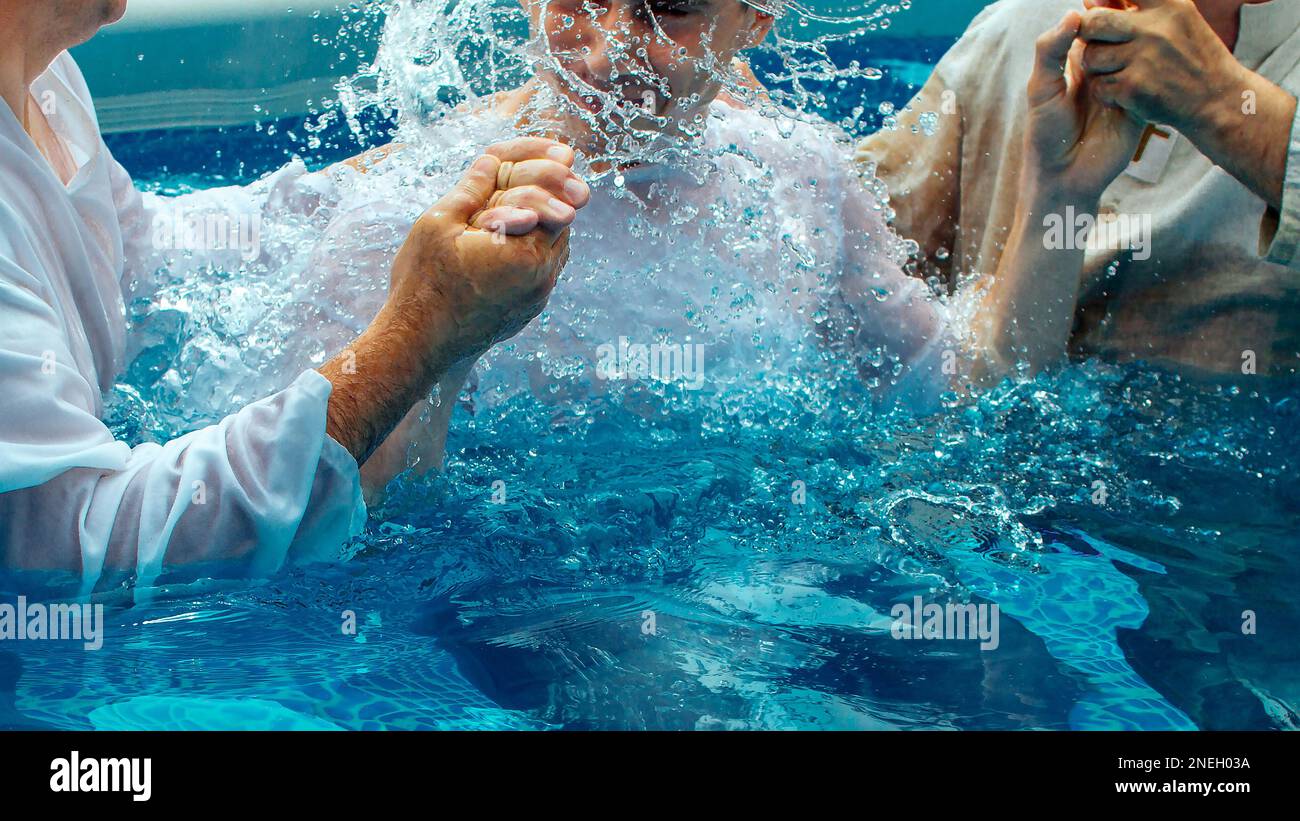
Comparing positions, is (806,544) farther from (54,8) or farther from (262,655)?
(54,8)

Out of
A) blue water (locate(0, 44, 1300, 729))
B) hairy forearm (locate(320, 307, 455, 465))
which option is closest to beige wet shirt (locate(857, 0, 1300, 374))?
blue water (locate(0, 44, 1300, 729))

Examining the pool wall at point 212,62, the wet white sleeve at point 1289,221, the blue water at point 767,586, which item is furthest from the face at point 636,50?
the pool wall at point 212,62

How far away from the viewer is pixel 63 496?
1143 millimetres

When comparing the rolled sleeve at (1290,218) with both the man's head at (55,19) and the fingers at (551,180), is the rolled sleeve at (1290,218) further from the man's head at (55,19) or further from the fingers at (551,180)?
the man's head at (55,19)

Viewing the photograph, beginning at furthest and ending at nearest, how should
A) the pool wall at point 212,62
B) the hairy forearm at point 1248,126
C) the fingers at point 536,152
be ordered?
the pool wall at point 212,62, the hairy forearm at point 1248,126, the fingers at point 536,152

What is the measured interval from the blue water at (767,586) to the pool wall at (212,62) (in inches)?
70.4

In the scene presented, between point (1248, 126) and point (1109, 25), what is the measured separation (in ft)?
0.78

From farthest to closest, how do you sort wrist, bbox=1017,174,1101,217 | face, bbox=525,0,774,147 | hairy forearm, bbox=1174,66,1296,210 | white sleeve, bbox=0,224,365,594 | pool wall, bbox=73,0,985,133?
pool wall, bbox=73,0,985,133 < wrist, bbox=1017,174,1101,217 < hairy forearm, bbox=1174,66,1296,210 < face, bbox=525,0,774,147 < white sleeve, bbox=0,224,365,594

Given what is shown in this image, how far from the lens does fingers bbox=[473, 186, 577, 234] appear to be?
116 cm

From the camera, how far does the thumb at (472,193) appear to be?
120cm

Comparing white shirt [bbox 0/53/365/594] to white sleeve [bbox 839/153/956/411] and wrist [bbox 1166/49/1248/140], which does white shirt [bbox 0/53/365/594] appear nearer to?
white sleeve [bbox 839/153/956/411]

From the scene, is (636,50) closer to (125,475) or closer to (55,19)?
(55,19)

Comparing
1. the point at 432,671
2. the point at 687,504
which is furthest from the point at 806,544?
the point at 432,671

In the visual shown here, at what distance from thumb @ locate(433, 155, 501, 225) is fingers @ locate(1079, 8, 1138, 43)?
80cm
